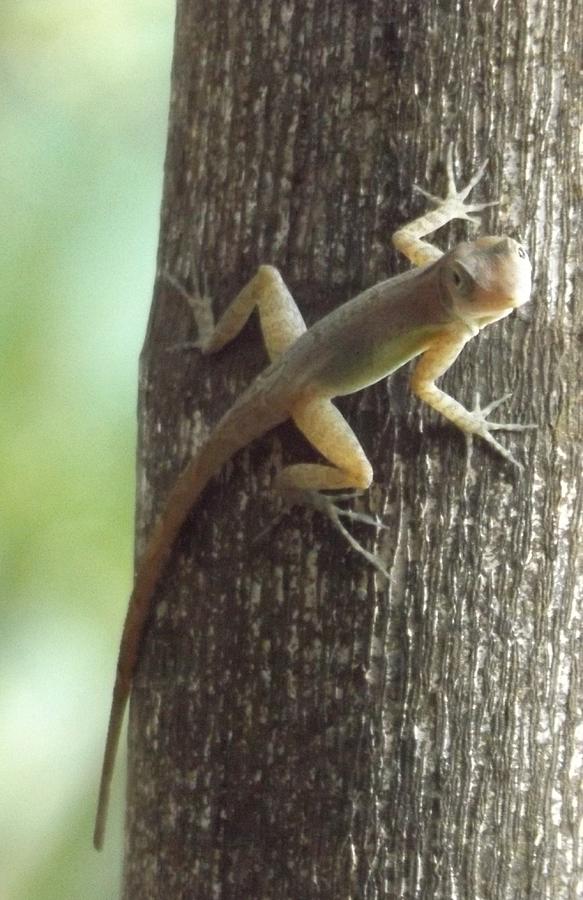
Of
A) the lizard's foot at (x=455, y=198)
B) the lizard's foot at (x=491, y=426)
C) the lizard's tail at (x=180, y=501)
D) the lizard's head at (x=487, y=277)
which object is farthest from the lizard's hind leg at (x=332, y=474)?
the lizard's foot at (x=455, y=198)

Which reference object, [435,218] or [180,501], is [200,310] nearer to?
[180,501]

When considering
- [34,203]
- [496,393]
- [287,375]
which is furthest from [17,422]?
[496,393]

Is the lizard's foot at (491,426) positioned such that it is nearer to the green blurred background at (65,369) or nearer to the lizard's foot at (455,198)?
the lizard's foot at (455,198)

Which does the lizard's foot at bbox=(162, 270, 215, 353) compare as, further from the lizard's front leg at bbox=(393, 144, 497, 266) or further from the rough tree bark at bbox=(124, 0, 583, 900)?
the lizard's front leg at bbox=(393, 144, 497, 266)

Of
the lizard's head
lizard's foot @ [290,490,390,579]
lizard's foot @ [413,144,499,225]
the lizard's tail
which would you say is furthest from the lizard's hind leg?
lizard's foot @ [413,144,499,225]

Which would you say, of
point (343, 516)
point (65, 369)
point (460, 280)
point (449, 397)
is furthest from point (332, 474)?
point (65, 369)

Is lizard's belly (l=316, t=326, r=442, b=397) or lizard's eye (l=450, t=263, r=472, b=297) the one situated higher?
lizard's eye (l=450, t=263, r=472, b=297)

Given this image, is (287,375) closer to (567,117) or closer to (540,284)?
(540,284)
